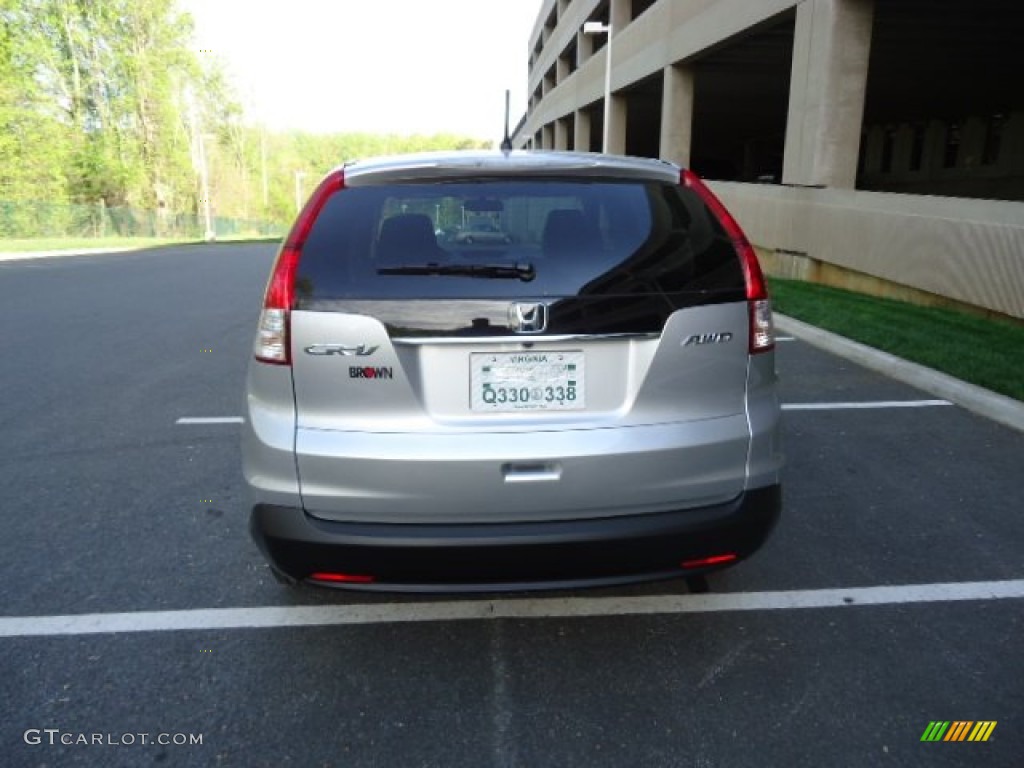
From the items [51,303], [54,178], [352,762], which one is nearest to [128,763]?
[352,762]

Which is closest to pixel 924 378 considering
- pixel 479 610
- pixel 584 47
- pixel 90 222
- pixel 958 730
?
pixel 958 730

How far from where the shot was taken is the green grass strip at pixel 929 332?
256 inches

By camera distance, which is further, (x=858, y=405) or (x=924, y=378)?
(x=924, y=378)

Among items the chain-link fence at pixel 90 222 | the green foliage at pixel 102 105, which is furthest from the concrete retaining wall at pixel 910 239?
the chain-link fence at pixel 90 222

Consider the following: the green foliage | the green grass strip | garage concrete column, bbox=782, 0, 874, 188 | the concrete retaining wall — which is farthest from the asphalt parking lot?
the green foliage

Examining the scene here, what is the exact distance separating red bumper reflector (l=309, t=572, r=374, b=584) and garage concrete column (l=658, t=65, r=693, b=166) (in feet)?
69.0

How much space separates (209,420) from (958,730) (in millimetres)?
4964

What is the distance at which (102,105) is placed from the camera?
47125 millimetres

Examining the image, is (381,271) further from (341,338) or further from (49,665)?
(49,665)

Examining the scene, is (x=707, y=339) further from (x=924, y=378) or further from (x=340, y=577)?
(x=924, y=378)

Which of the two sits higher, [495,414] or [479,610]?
[495,414]

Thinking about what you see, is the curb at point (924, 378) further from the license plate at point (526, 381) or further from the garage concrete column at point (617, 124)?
the garage concrete column at point (617, 124)

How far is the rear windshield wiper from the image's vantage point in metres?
2.55

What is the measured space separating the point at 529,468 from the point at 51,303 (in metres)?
12.1
